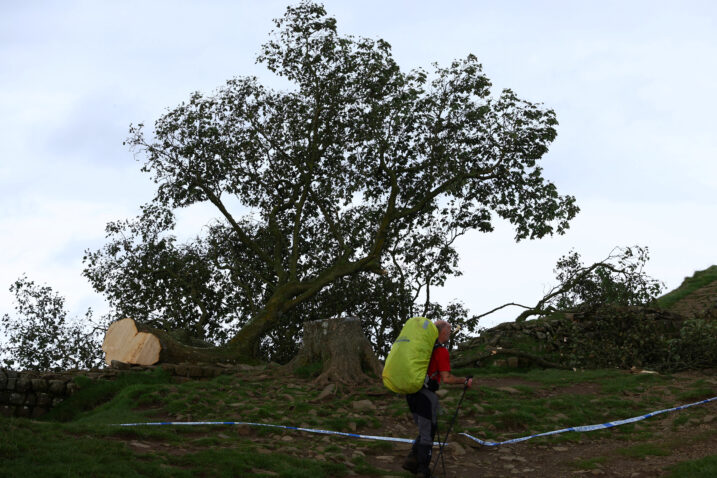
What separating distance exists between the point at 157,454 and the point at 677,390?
11849 millimetres

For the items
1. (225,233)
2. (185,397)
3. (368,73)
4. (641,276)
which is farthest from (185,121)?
(641,276)

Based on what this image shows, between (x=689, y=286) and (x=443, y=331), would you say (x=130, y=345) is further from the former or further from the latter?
(x=689, y=286)

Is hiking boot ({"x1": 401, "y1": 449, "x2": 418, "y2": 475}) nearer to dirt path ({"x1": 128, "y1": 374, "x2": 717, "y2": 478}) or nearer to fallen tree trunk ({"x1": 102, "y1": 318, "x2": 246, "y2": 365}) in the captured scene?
dirt path ({"x1": 128, "y1": 374, "x2": 717, "y2": 478})

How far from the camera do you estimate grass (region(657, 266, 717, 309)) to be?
28.4 metres

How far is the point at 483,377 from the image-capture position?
56.4 ft

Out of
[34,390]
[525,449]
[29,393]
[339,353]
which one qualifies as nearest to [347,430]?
[525,449]

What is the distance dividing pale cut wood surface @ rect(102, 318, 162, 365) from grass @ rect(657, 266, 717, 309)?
21.2m

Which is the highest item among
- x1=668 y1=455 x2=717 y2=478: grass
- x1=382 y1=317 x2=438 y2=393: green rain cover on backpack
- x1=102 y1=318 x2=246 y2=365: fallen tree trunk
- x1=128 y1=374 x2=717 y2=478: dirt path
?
x1=102 y1=318 x2=246 y2=365: fallen tree trunk

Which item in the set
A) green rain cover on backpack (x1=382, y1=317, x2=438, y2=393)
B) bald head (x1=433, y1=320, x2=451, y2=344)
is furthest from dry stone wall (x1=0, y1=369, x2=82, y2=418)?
bald head (x1=433, y1=320, x2=451, y2=344)

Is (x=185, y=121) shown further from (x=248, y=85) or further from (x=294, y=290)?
(x=294, y=290)

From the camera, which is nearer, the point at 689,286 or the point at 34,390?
the point at 34,390

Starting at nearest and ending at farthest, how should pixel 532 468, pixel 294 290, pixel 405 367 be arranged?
1. pixel 405 367
2. pixel 532 468
3. pixel 294 290

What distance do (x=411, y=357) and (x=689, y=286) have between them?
26.5 m

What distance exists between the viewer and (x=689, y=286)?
3053 centimetres
